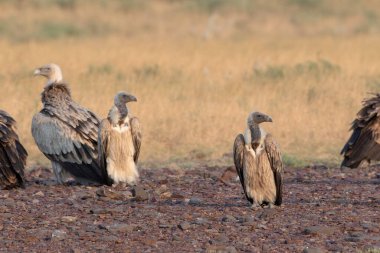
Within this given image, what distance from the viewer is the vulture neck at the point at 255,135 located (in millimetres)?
9109

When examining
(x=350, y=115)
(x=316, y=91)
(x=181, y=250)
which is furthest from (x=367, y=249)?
(x=316, y=91)

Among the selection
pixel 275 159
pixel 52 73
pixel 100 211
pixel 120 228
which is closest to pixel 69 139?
pixel 52 73

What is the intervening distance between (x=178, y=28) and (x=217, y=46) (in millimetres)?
9784

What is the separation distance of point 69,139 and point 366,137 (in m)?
3.17

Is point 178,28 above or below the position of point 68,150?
above

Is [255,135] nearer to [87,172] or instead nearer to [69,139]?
[87,172]

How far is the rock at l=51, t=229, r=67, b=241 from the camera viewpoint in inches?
316

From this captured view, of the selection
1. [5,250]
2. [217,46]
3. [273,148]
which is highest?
[217,46]

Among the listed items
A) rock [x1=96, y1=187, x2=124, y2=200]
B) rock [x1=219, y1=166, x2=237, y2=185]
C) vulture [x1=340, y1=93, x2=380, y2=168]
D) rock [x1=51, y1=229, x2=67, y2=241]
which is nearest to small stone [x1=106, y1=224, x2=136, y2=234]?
rock [x1=51, y1=229, x2=67, y2=241]

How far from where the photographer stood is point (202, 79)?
64.4 ft

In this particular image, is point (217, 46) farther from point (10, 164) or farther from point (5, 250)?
point (5, 250)

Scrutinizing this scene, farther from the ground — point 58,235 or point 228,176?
point 228,176

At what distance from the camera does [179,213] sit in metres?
9.19

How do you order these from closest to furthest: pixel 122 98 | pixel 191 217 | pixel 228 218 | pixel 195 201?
pixel 228 218
pixel 191 217
pixel 195 201
pixel 122 98
